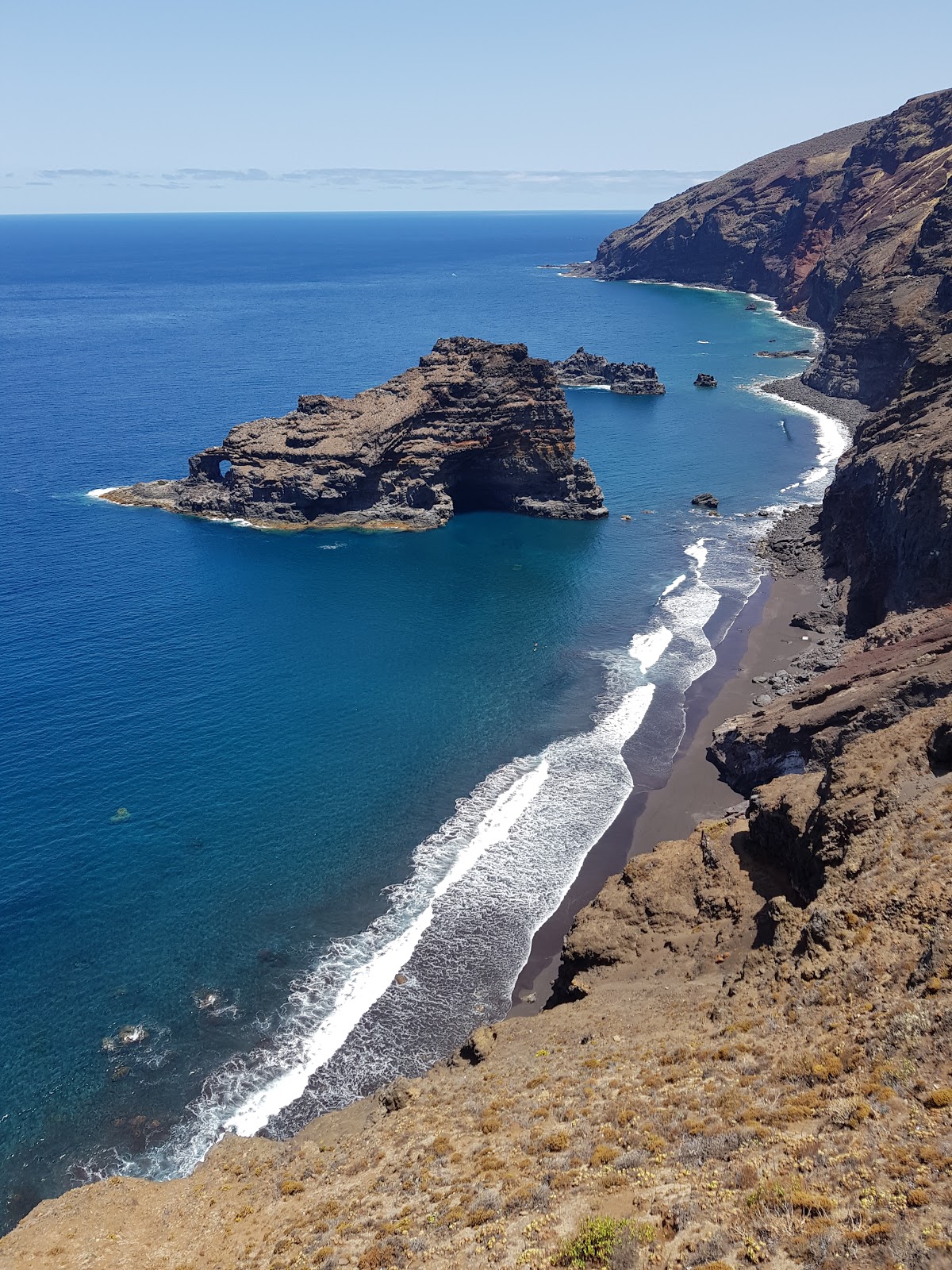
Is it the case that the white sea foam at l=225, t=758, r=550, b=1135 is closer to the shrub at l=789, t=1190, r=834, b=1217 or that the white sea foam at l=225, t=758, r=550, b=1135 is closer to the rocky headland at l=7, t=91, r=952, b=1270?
the rocky headland at l=7, t=91, r=952, b=1270

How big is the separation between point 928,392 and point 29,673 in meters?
84.7

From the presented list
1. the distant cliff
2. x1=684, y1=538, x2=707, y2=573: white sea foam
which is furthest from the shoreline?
x1=684, y1=538, x2=707, y2=573: white sea foam

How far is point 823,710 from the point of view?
48.2 meters

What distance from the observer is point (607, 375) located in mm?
183625

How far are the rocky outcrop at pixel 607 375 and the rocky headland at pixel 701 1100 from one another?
138526 millimetres

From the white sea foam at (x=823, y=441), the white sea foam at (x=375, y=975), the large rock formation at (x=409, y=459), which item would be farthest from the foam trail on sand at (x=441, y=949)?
the white sea foam at (x=823, y=441)

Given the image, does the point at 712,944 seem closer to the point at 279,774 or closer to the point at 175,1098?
the point at 175,1098

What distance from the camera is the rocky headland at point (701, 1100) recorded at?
1884 cm

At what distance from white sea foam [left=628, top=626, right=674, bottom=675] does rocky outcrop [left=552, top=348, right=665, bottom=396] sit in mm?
105438

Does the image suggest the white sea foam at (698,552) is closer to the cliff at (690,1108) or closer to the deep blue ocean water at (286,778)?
the deep blue ocean water at (286,778)

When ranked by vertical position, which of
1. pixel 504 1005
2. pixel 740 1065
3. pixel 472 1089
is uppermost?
pixel 740 1065

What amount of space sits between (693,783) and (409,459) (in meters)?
65.9

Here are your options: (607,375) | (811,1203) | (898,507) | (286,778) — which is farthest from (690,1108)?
(607,375)

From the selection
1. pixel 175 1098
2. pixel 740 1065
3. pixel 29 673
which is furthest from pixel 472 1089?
pixel 29 673
